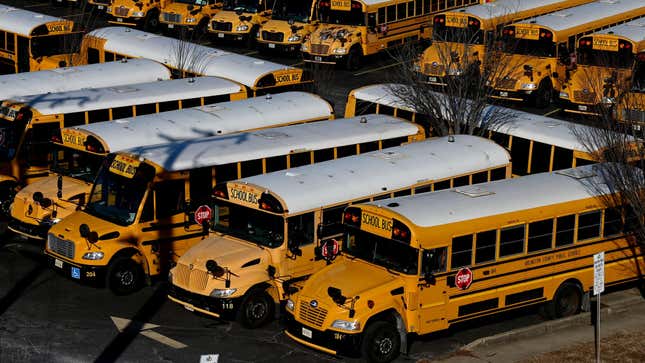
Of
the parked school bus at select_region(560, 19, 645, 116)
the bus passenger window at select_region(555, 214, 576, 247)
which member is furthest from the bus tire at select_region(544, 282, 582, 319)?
the parked school bus at select_region(560, 19, 645, 116)

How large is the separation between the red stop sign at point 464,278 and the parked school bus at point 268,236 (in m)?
1.97

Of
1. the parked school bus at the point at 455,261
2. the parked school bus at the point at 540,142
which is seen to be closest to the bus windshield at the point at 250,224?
the parked school bus at the point at 455,261

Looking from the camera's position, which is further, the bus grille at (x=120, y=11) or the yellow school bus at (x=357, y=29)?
the bus grille at (x=120, y=11)

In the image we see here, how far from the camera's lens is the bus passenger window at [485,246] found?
62.1 ft

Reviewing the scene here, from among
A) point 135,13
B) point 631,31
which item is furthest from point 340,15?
point 631,31

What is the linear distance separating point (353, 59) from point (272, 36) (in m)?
2.74

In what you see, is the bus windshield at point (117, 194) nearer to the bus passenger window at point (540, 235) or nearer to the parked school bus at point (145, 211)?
the parked school bus at point (145, 211)

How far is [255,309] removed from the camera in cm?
1962

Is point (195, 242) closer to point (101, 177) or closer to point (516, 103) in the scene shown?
point (101, 177)

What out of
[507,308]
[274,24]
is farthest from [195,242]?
[274,24]

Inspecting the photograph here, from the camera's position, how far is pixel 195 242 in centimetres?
2167

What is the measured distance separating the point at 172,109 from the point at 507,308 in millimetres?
10574

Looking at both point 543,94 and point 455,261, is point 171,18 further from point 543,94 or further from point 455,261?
point 455,261

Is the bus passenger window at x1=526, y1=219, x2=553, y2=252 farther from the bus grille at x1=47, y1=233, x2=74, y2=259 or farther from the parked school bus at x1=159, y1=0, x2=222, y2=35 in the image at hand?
the parked school bus at x1=159, y1=0, x2=222, y2=35
